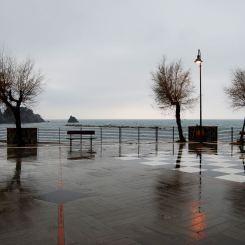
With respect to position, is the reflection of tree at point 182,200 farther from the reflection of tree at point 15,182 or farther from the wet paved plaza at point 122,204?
the reflection of tree at point 15,182

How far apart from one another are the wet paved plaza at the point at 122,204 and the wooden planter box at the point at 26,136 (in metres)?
10.8

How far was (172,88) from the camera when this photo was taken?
25828 mm

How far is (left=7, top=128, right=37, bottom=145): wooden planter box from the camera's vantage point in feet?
71.9

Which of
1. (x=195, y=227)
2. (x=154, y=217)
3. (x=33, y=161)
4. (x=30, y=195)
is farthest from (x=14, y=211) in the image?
(x=33, y=161)

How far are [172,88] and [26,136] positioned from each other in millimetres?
11140

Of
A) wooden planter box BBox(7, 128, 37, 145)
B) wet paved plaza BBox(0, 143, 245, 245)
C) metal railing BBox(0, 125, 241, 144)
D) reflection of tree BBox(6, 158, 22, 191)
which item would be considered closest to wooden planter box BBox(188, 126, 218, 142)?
metal railing BBox(0, 125, 241, 144)

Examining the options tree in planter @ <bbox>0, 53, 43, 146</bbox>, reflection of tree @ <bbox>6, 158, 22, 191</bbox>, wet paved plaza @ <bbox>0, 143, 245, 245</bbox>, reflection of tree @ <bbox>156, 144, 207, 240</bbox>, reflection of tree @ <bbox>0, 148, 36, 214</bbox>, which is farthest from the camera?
tree in planter @ <bbox>0, 53, 43, 146</bbox>

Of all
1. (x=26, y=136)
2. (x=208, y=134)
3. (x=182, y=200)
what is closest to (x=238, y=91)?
(x=208, y=134)

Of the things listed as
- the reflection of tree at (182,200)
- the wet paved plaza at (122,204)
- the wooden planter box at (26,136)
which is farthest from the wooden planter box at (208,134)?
the reflection of tree at (182,200)

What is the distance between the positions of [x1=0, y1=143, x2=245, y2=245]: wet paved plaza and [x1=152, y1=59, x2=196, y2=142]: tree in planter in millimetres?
14833

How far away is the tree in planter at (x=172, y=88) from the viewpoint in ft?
84.6

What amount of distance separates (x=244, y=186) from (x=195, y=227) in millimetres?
3531

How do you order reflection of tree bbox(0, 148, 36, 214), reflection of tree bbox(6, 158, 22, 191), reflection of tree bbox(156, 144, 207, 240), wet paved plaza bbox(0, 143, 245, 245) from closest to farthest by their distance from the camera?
1. wet paved plaza bbox(0, 143, 245, 245)
2. reflection of tree bbox(156, 144, 207, 240)
3. reflection of tree bbox(0, 148, 36, 214)
4. reflection of tree bbox(6, 158, 22, 191)

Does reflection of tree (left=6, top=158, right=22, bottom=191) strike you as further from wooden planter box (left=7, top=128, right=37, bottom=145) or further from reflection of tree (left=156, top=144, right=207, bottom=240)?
wooden planter box (left=7, top=128, right=37, bottom=145)
